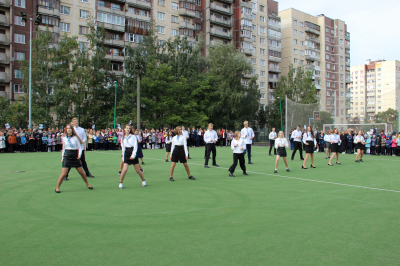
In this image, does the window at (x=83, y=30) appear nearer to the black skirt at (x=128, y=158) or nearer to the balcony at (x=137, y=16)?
the balcony at (x=137, y=16)

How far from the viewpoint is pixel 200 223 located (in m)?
5.70

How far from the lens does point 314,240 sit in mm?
4805

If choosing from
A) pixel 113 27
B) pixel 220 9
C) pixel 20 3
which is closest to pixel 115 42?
pixel 113 27

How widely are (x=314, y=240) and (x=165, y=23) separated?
58.8 metres

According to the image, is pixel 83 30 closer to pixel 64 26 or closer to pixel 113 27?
pixel 64 26

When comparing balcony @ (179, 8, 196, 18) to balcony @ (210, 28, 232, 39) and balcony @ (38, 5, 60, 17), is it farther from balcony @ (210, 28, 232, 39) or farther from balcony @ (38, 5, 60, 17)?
balcony @ (38, 5, 60, 17)

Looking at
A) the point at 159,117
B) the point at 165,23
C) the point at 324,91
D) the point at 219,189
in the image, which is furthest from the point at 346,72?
the point at 219,189

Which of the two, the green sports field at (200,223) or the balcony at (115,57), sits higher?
the balcony at (115,57)

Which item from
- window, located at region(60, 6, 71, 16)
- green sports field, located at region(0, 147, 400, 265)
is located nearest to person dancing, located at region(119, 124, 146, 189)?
green sports field, located at region(0, 147, 400, 265)

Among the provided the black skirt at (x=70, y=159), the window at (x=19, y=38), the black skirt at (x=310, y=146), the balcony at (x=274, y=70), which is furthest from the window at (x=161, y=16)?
the black skirt at (x=70, y=159)

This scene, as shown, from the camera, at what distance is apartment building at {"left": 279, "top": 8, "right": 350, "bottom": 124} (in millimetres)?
82750

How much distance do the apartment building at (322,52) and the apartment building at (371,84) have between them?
6070 centimetres

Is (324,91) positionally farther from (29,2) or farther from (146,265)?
(146,265)

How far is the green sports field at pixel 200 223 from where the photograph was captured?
4.21 m
